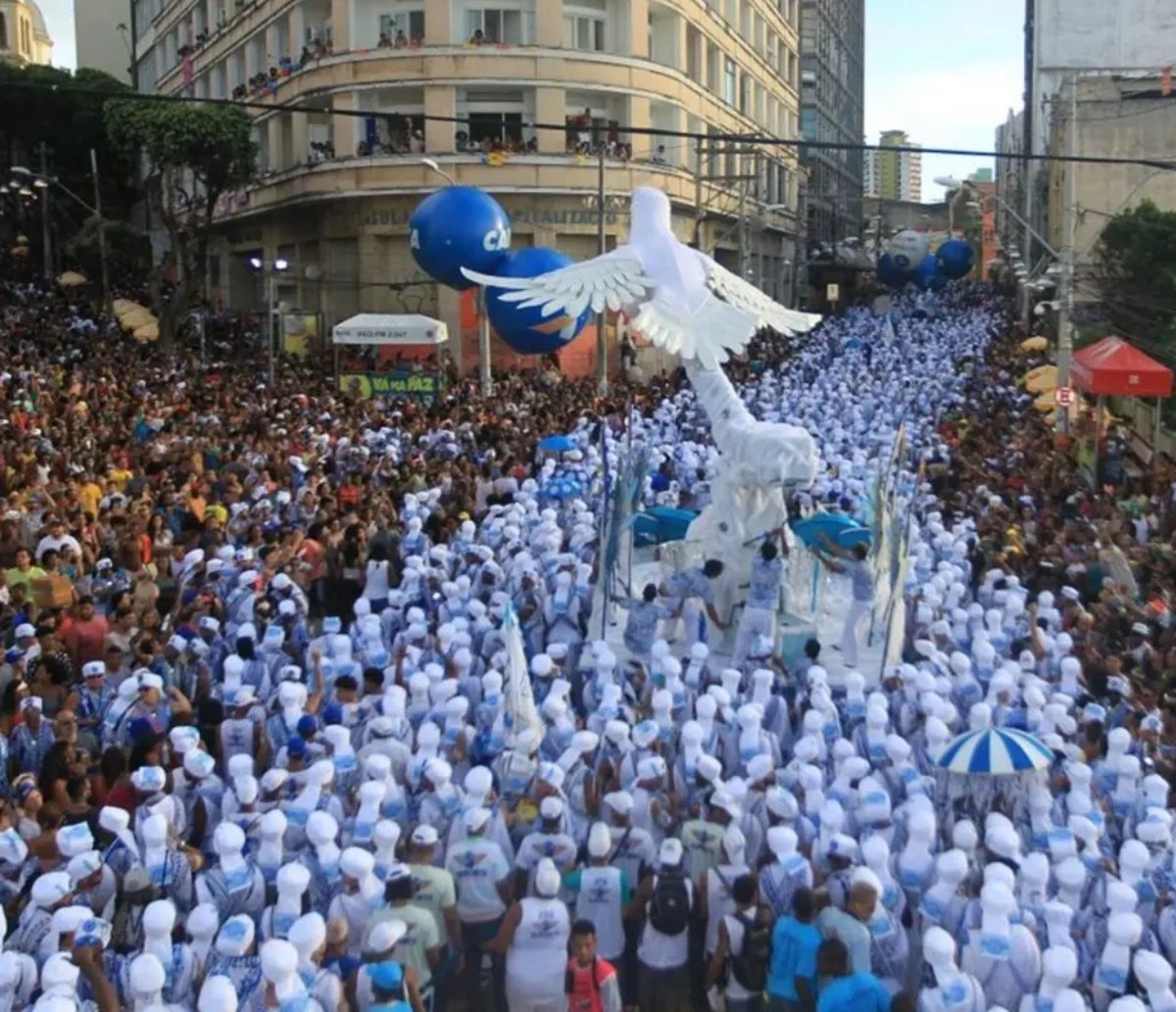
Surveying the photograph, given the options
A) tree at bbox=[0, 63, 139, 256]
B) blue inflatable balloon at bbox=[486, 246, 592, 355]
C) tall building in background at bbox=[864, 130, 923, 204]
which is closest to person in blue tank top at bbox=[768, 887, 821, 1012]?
blue inflatable balloon at bbox=[486, 246, 592, 355]

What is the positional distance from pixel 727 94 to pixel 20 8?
47759 mm

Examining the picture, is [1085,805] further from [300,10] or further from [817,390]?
[300,10]

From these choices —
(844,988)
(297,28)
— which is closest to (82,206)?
(297,28)

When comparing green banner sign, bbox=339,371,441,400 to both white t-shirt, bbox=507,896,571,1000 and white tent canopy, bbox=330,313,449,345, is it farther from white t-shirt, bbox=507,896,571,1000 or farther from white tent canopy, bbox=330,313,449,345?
A: white t-shirt, bbox=507,896,571,1000

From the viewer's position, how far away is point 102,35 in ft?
214

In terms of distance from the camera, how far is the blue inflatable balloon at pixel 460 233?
2281 centimetres

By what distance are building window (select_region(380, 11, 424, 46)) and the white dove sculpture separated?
23109 millimetres

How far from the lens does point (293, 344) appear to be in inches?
1305

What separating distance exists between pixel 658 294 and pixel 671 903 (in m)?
6.50

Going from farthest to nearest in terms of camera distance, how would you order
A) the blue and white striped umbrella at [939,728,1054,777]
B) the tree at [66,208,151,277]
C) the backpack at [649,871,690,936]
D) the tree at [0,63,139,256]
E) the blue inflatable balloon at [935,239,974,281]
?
the blue inflatable balloon at [935,239,974,281], the tree at [0,63,139,256], the tree at [66,208,151,277], the blue and white striped umbrella at [939,728,1054,777], the backpack at [649,871,690,936]

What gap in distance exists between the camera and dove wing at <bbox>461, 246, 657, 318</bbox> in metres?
11.2

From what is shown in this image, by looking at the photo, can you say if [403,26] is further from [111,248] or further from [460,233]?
[111,248]

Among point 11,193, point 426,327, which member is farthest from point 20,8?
point 426,327

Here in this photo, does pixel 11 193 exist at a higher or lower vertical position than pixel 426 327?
higher
